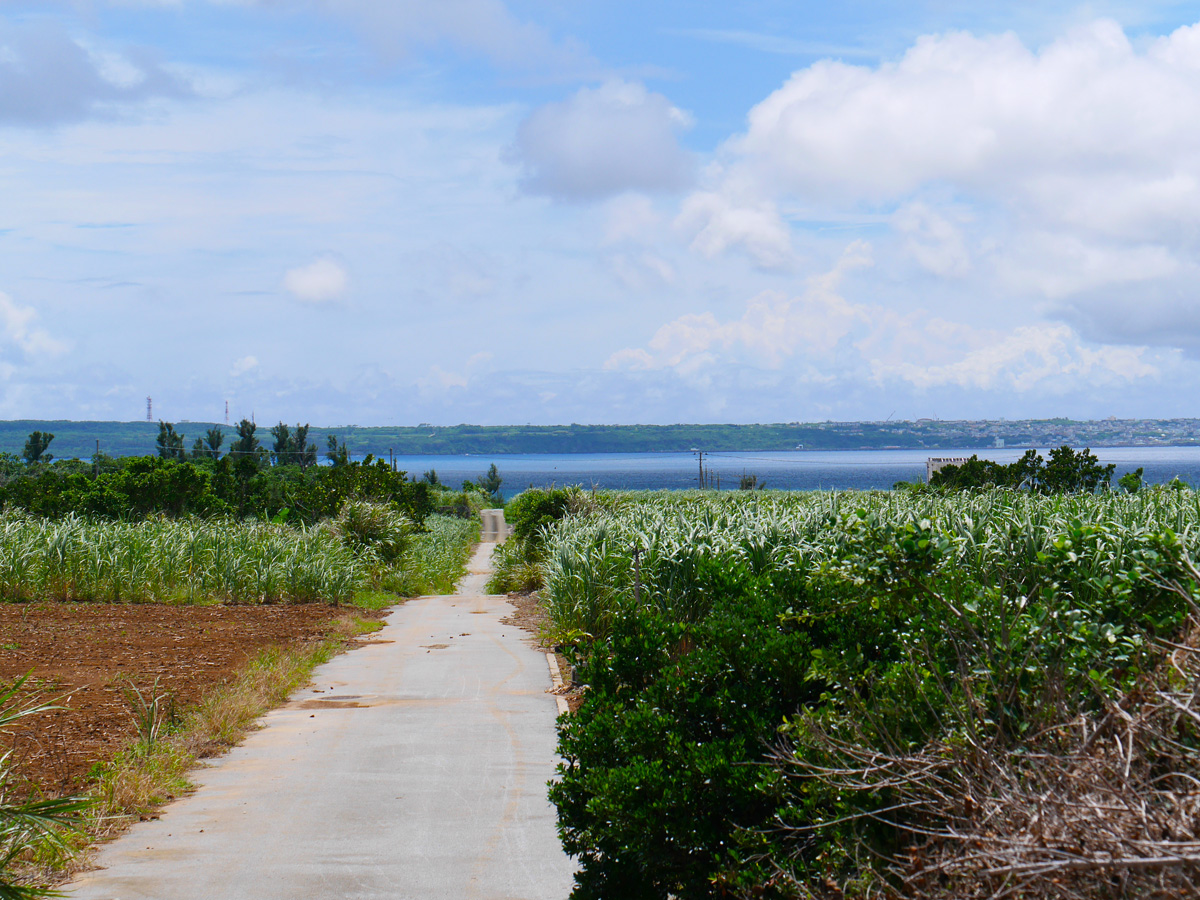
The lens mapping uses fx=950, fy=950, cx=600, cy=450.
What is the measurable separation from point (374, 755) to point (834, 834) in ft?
13.6

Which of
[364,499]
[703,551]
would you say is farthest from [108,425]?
[703,551]

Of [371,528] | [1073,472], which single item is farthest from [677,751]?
[1073,472]

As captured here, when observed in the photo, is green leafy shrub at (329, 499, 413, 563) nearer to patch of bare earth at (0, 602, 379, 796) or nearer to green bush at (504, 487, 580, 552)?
green bush at (504, 487, 580, 552)

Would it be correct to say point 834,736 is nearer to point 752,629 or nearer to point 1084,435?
point 752,629

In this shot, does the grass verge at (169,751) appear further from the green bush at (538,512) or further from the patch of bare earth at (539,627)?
the green bush at (538,512)

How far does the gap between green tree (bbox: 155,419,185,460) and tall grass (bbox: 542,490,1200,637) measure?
50.2m

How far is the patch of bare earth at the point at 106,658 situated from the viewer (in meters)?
6.26

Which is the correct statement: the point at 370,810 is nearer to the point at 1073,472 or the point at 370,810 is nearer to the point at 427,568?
the point at 427,568

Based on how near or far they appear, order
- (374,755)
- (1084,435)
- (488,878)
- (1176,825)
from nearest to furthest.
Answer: (1176,825)
(488,878)
(374,755)
(1084,435)

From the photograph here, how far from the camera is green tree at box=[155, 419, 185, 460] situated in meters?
56.5

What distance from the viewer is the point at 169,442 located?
189 ft

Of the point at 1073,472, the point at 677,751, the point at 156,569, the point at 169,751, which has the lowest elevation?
the point at 156,569

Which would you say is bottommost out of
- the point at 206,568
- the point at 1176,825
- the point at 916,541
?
the point at 206,568

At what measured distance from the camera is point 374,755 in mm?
6492
